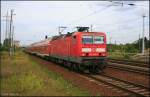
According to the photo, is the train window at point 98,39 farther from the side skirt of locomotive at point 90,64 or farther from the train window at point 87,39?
the side skirt of locomotive at point 90,64

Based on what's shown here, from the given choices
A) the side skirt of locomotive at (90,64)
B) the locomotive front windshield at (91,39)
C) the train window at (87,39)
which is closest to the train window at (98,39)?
the locomotive front windshield at (91,39)

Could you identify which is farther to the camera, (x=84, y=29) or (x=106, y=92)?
(x=84, y=29)

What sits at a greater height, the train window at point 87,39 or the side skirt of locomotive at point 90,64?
the train window at point 87,39

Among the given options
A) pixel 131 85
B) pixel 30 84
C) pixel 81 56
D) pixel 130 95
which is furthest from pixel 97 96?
pixel 81 56

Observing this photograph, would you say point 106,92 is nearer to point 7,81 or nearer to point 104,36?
point 7,81

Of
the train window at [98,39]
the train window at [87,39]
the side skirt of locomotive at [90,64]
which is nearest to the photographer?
the side skirt of locomotive at [90,64]

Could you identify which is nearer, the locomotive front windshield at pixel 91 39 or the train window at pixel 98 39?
the locomotive front windshield at pixel 91 39

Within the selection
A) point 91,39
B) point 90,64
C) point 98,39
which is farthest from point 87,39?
point 90,64

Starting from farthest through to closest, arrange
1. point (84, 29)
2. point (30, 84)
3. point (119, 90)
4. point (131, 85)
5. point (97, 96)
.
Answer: point (84, 29), point (131, 85), point (119, 90), point (30, 84), point (97, 96)

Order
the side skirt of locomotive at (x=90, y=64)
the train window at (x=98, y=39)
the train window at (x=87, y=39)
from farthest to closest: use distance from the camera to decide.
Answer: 1. the train window at (x=98, y=39)
2. the train window at (x=87, y=39)
3. the side skirt of locomotive at (x=90, y=64)

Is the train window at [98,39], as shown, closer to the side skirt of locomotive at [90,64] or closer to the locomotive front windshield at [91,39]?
the locomotive front windshield at [91,39]

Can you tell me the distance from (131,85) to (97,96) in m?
4.23

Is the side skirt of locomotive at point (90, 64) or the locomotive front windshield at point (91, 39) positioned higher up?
the locomotive front windshield at point (91, 39)

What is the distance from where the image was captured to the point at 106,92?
13.7 meters
